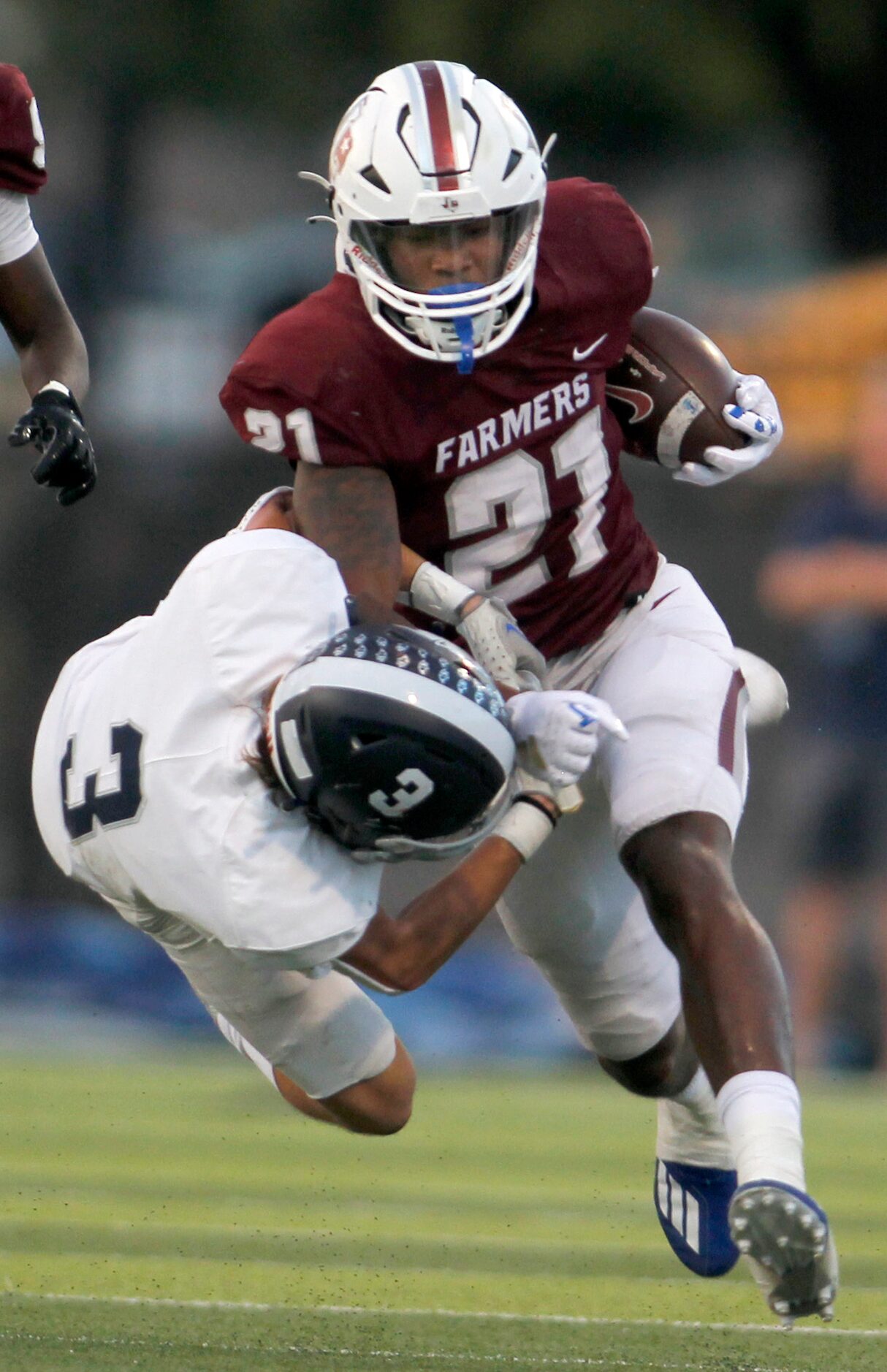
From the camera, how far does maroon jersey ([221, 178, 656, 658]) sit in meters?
3.42

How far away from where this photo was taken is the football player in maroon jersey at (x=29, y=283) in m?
4.13

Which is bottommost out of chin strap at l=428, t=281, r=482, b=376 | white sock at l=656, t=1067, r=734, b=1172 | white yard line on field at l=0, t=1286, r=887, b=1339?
white sock at l=656, t=1067, r=734, b=1172

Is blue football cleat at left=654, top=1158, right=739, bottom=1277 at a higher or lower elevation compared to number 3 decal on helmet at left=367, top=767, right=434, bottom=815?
lower

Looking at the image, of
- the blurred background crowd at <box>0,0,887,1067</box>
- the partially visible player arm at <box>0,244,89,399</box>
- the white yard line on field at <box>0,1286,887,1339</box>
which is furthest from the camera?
the blurred background crowd at <box>0,0,887,1067</box>

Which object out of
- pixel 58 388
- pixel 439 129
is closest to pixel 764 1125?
pixel 439 129

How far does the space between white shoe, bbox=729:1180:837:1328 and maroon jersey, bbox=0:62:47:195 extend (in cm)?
245

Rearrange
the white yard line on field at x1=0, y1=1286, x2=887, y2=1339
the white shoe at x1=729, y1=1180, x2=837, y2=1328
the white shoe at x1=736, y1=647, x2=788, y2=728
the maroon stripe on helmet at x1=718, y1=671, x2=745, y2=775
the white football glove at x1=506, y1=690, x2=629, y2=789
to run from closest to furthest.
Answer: the white shoe at x1=729, y1=1180, x2=837, y2=1328, the white football glove at x1=506, y1=690, x2=629, y2=789, the maroon stripe on helmet at x1=718, y1=671, x2=745, y2=775, the white yard line on field at x1=0, y1=1286, x2=887, y2=1339, the white shoe at x1=736, y1=647, x2=788, y2=728

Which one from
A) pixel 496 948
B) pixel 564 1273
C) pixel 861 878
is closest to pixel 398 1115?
pixel 564 1273

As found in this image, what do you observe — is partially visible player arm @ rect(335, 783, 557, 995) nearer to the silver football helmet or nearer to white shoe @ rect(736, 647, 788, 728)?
the silver football helmet

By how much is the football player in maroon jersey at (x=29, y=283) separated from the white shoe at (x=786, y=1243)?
1850mm

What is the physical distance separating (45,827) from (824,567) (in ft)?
13.9

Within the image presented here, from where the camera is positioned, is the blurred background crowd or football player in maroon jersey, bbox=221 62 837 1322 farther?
the blurred background crowd

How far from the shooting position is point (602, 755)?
11.8 ft

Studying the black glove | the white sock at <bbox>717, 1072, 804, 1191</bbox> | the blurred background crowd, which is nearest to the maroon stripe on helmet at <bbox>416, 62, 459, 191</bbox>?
the black glove
